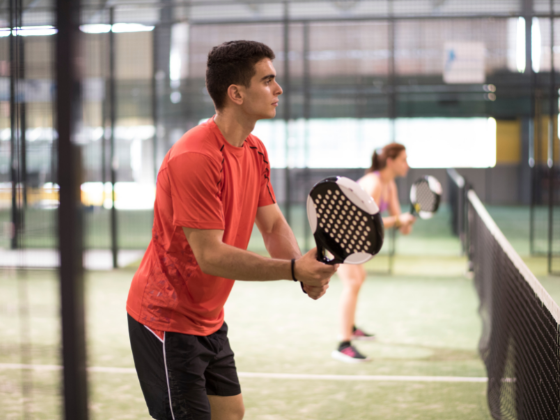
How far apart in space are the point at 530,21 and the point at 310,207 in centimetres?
779

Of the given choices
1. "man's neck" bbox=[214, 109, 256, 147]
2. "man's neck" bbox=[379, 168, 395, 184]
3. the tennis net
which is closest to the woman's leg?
"man's neck" bbox=[379, 168, 395, 184]

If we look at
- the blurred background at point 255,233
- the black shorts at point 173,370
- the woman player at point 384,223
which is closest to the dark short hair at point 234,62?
the blurred background at point 255,233

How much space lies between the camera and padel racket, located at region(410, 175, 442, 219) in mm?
4770

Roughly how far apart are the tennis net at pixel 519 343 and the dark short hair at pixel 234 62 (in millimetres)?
1269

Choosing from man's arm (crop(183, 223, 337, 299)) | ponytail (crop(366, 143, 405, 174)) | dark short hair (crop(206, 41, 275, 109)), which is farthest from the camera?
ponytail (crop(366, 143, 405, 174))

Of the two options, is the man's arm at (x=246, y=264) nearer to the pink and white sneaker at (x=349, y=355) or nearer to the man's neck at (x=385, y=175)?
the pink and white sneaker at (x=349, y=355)

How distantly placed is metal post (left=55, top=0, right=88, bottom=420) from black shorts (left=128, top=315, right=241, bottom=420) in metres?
0.65

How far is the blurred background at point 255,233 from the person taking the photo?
191cm

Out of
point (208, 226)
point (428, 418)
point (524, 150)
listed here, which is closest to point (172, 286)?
point (208, 226)

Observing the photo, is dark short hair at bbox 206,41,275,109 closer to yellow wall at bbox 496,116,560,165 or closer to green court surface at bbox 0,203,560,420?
green court surface at bbox 0,203,560,420

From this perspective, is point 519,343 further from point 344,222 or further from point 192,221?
point 192,221

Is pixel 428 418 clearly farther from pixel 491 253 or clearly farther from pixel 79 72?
pixel 79 72

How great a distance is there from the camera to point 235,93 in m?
1.89

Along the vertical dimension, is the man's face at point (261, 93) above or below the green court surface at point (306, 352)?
above
